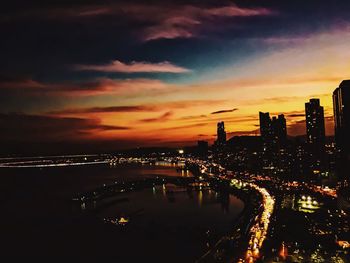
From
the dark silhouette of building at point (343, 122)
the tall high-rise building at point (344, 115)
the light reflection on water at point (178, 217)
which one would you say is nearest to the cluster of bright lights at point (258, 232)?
the light reflection on water at point (178, 217)

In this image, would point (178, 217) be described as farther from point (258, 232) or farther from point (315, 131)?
point (315, 131)

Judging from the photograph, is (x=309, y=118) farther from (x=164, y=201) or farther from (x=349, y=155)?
(x=164, y=201)

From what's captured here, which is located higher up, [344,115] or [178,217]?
[344,115]

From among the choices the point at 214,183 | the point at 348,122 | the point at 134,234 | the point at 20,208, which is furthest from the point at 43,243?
the point at 348,122

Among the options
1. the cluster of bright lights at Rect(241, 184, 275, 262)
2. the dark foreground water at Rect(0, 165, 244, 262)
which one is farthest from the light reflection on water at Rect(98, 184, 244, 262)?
the cluster of bright lights at Rect(241, 184, 275, 262)

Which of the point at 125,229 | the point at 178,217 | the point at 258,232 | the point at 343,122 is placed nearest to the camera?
the point at 258,232

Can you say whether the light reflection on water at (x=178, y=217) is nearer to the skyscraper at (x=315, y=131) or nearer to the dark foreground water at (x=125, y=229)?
the dark foreground water at (x=125, y=229)

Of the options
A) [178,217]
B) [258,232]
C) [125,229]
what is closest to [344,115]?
[178,217]

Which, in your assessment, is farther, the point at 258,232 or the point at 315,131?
the point at 315,131

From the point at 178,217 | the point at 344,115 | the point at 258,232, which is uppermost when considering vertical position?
the point at 344,115
